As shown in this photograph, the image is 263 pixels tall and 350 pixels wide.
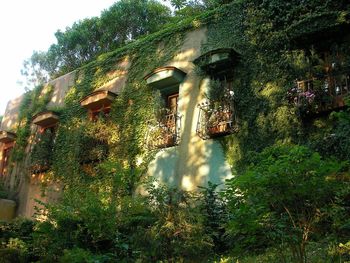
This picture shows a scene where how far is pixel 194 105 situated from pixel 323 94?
12.6 feet

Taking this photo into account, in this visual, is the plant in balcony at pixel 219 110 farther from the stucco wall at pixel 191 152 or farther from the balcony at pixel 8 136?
the balcony at pixel 8 136

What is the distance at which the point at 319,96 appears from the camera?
10055 mm

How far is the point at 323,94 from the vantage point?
10.0 metres

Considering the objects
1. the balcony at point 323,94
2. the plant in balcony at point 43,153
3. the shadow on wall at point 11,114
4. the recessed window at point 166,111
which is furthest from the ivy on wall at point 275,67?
the shadow on wall at point 11,114

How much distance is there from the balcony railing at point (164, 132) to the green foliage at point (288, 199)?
6.42 meters

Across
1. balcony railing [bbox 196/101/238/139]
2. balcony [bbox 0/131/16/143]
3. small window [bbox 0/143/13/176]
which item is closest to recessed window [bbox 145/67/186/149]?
balcony railing [bbox 196/101/238/139]

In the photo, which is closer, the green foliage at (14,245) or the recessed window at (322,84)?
the green foliage at (14,245)

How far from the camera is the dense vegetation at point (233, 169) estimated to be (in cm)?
615

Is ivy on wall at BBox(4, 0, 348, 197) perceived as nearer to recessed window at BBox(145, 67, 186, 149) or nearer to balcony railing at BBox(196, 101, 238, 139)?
balcony railing at BBox(196, 101, 238, 139)

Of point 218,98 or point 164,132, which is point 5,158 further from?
point 218,98

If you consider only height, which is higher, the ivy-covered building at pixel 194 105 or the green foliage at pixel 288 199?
the ivy-covered building at pixel 194 105

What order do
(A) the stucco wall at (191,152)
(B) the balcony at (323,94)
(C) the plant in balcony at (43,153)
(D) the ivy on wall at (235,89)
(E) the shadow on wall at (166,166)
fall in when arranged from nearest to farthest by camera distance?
(B) the balcony at (323,94) < (D) the ivy on wall at (235,89) < (A) the stucco wall at (191,152) < (E) the shadow on wall at (166,166) < (C) the plant in balcony at (43,153)

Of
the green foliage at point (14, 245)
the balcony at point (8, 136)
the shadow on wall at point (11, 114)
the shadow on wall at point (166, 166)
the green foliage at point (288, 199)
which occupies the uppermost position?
the shadow on wall at point (11, 114)

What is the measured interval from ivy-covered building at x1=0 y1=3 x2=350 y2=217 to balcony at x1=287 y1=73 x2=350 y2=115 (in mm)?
23
